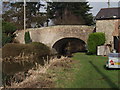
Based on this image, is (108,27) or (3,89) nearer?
(3,89)

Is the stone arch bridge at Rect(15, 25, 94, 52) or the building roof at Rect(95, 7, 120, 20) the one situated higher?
the building roof at Rect(95, 7, 120, 20)

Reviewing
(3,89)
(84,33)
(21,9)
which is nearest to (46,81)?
(3,89)

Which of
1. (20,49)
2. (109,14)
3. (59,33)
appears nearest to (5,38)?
(20,49)

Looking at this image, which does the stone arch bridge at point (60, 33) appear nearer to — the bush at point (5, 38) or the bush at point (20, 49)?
the bush at point (20, 49)

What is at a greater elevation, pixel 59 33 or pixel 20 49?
pixel 59 33

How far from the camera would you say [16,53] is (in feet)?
80.7

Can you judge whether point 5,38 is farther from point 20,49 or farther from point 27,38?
point 20,49

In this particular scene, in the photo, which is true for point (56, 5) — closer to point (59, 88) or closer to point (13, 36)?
point (13, 36)

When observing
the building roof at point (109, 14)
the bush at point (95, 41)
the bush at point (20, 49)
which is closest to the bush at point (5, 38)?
the bush at point (20, 49)

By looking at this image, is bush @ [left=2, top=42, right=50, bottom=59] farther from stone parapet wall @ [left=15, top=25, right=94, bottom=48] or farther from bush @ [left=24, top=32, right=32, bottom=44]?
bush @ [left=24, top=32, right=32, bottom=44]

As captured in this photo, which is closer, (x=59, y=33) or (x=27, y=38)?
(x=59, y=33)

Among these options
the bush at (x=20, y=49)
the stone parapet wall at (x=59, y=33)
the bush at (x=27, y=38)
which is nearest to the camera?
the bush at (x=20, y=49)

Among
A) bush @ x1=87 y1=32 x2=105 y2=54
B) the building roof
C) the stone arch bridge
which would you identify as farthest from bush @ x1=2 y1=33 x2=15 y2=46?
the building roof

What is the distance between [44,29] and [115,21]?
9.53m
